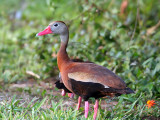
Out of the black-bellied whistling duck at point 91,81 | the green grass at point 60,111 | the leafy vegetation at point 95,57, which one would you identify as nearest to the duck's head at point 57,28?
the leafy vegetation at point 95,57

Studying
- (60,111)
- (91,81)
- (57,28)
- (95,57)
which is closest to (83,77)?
(91,81)

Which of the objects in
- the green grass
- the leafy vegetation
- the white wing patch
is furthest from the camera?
the leafy vegetation

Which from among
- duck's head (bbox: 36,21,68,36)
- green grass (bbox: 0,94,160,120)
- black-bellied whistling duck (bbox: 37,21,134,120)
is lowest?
green grass (bbox: 0,94,160,120)

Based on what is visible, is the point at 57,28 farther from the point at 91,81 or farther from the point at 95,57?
the point at 95,57

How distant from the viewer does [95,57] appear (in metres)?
6.04

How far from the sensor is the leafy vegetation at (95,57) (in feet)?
13.6

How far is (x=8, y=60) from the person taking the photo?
7.16 m

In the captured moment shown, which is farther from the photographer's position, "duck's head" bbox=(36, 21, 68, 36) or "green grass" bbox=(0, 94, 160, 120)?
"duck's head" bbox=(36, 21, 68, 36)

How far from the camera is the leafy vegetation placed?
416cm

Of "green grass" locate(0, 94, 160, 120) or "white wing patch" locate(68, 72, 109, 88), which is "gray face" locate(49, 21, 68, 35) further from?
"green grass" locate(0, 94, 160, 120)

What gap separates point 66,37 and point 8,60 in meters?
2.99

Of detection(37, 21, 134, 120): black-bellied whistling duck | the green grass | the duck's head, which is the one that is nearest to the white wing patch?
detection(37, 21, 134, 120): black-bellied whistling duck

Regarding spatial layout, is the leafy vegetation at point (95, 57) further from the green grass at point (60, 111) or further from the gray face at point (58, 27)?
the gray face at point (58, 27)

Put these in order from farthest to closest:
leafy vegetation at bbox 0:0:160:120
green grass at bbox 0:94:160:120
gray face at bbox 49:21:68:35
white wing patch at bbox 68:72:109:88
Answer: gray face at bbox 49:21:68:35
leafy vegetation at bbox 0:0:160:120
white wing patch at bbox 68:72:109:88
green grass at bbox 0:94:160:120
